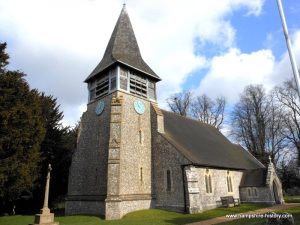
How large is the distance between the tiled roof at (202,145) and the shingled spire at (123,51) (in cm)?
520

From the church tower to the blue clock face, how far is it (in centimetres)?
8

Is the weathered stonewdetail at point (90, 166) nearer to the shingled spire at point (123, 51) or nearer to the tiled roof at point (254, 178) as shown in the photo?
the shingled spire at point (123, 51)

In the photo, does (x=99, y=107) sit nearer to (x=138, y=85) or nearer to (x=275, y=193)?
(x=138, y=85)

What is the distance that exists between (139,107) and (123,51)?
5568mm

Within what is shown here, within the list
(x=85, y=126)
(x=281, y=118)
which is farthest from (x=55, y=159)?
(x=281, y=118)

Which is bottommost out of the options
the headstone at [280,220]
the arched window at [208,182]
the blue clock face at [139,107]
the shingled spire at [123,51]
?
the headstone at [280,220]

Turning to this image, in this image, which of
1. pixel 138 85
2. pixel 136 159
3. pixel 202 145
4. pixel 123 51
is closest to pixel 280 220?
pixel 136 159

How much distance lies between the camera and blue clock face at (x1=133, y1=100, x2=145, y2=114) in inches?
914

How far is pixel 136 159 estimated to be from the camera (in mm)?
21797

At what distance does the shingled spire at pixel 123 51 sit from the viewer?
2392 cm

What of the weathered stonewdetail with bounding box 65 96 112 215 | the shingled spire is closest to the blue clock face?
the weathered stonewdetail with bounding box 65 96 112 215

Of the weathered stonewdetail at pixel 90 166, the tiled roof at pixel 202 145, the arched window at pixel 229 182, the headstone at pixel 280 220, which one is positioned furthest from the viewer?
the arched window at pixel 229 182

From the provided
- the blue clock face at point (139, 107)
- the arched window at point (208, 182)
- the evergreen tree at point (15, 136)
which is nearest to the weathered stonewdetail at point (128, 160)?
the blue clock face at point (139, 107)

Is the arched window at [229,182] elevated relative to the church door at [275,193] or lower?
elevated
